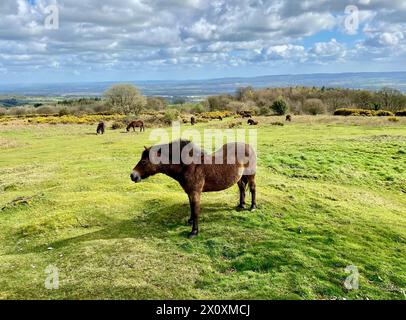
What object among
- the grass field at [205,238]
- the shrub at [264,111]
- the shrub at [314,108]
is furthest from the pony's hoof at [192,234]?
the shrub at [314,108]

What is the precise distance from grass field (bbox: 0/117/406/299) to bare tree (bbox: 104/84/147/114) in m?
76.6

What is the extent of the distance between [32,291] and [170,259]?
3.09 meters

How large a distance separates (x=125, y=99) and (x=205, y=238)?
88.3 meters

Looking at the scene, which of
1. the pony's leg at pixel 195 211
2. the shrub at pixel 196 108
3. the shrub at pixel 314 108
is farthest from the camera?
the shrub at pixel 196 108

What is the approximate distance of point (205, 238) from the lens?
1061cm

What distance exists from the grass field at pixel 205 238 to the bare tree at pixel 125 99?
76.6m

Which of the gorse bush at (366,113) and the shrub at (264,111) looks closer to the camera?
the gorse bush at (366,113)

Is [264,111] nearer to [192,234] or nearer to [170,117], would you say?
[170,117]

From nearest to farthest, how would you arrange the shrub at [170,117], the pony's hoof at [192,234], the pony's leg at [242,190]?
the pony's hoof at [192,234], the pony's leg at [242,190], the shrub at [170,117]

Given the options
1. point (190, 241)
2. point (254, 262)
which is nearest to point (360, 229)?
point (254, 262)

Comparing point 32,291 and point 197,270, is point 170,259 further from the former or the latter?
point 32,291

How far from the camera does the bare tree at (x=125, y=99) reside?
311 feet

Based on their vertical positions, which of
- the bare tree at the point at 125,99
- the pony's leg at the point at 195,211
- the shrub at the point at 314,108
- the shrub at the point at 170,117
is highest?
the bare tree at the point at 125,99

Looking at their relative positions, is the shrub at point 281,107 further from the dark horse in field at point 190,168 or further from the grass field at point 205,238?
the dark horse in field at point 190,168
